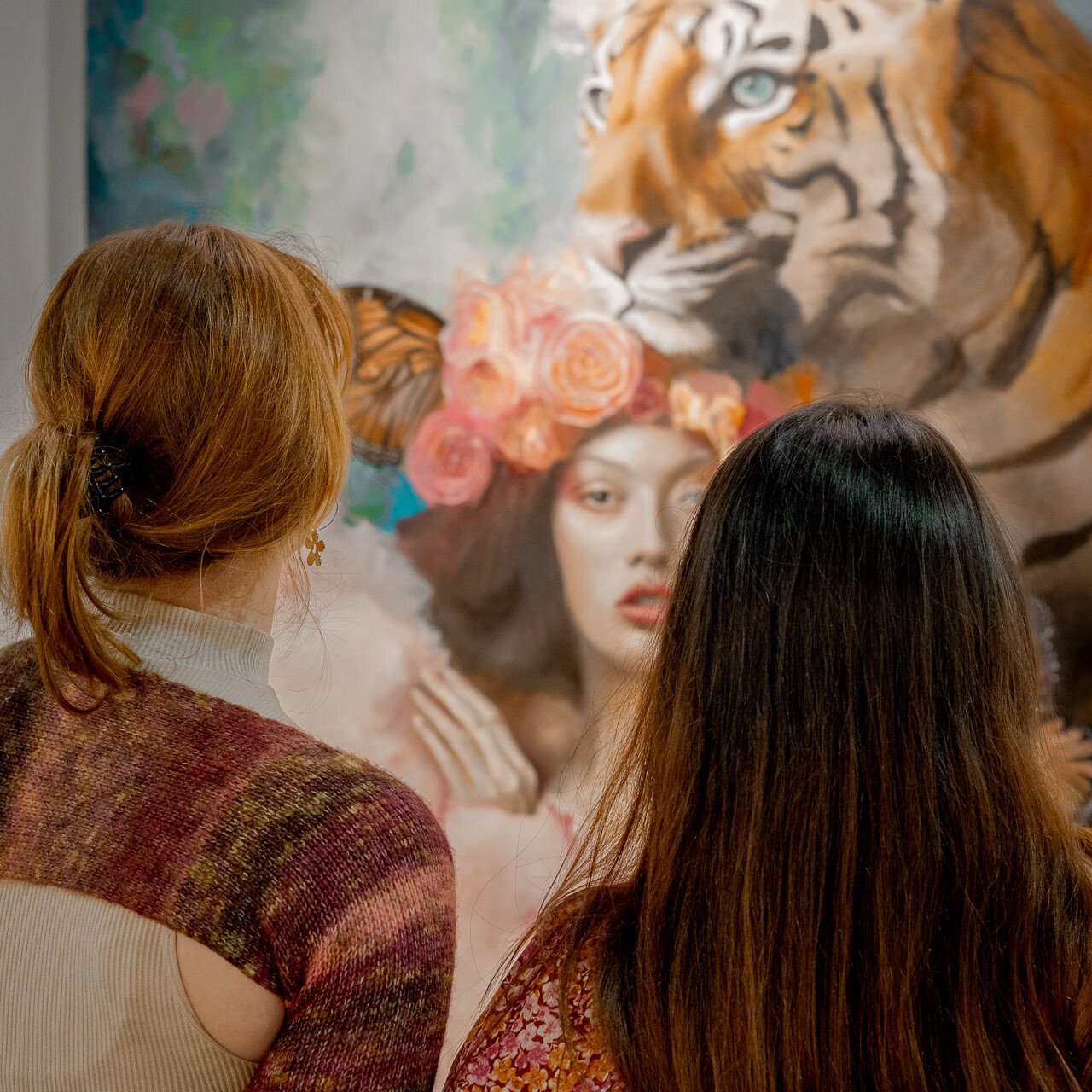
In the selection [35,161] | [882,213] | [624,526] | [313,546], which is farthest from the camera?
[35,161]

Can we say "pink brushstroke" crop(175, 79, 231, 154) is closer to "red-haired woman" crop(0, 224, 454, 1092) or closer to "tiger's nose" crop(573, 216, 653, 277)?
"tiger's nose" crop(573, 216, 653, 277)

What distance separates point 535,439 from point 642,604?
0.29 meters

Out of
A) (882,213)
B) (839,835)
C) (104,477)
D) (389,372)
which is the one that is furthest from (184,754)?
(882,213)

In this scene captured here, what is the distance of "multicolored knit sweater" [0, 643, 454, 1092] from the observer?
69 centimetres

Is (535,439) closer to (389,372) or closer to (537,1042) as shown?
(389,372)

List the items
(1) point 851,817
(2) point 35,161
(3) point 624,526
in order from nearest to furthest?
1. (1) point 851,817
2. (3) point 624,526
3. (2) point 35,161

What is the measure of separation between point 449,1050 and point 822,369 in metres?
1.14

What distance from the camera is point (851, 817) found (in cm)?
65

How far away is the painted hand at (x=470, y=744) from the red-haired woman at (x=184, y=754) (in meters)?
0.80

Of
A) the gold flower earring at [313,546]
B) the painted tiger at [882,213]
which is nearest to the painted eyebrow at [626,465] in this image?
the painted tiger at [882,213]

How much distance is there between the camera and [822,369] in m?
1.45

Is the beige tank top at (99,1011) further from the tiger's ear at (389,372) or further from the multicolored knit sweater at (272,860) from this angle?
the tiger's ear at (389,372)

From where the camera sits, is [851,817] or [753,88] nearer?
[851,817]

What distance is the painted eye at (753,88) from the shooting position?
4.82ft
